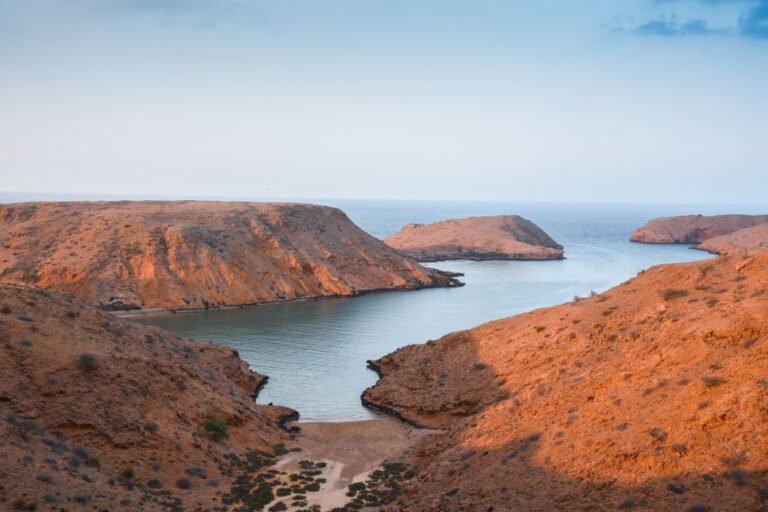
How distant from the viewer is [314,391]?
135 feet

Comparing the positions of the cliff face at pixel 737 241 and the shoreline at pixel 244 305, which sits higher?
the cliff face at pixel 737 241

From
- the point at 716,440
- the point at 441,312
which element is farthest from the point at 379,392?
the point at 441,312

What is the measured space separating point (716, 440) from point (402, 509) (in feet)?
33.2

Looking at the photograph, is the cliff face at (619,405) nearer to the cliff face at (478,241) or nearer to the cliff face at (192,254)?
the cliff face at (192,254)

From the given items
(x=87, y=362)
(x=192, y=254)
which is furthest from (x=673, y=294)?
(x=192, y=254)

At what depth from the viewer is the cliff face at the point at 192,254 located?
7056 cm

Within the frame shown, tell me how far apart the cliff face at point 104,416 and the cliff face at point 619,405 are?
8202mm

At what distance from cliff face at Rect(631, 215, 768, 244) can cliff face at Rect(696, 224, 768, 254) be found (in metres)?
16.9

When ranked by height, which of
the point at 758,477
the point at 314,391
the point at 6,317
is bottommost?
the point at 314,391

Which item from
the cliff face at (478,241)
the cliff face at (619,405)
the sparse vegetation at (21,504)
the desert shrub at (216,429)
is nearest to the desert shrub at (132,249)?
the cliff face at (619,405)

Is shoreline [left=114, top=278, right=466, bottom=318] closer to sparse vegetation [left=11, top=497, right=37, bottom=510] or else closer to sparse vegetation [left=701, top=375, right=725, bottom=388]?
sparse vegetation [left=11, top=497, right=37, bottom=510]

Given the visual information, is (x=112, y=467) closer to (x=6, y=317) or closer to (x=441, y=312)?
(x=6, y=317)

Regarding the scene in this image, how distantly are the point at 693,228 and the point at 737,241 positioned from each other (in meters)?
35.1

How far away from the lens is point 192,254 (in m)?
76.0
